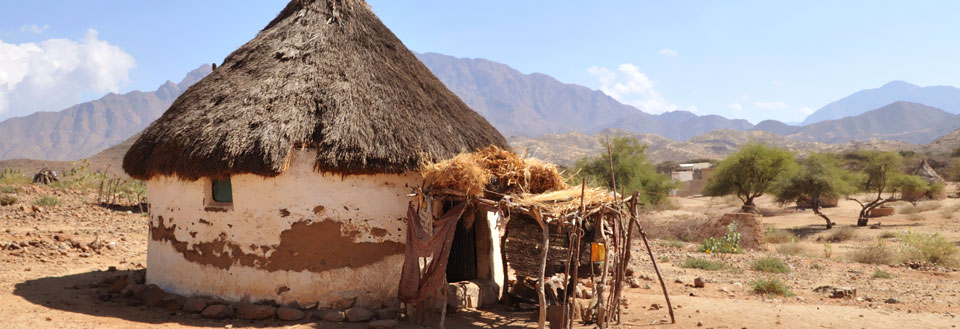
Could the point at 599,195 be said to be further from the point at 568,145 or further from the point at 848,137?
the point at 848,137

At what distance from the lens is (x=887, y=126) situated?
17375cm

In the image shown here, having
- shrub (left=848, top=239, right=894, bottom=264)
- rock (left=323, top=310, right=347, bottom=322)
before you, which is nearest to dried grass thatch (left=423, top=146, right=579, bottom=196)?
rock (left=323, top=310, right=347, bottom=322)

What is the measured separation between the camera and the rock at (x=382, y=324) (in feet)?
21.9

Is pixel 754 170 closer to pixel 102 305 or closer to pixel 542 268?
pixel 542 268

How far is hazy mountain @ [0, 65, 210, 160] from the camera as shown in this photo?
140 m

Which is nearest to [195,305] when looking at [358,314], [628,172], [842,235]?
[358,314]

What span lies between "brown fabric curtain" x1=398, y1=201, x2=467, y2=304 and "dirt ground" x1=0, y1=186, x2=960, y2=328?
0.62 meters

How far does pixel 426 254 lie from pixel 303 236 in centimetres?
152

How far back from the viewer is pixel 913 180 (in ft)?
79.2

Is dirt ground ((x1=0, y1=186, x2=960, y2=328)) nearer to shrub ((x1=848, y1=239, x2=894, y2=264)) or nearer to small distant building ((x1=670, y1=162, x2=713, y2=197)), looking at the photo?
shrub ((x1=848, y1=239, x2=894, y2=264))

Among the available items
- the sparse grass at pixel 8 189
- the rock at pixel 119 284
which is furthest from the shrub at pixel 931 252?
the sparse grass at pixel 8 189

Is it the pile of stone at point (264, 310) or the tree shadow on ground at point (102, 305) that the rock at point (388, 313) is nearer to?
the pile of stone at point (264, 310)

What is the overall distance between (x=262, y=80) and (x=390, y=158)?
2337 mm

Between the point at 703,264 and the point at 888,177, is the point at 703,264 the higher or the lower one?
the lower one
